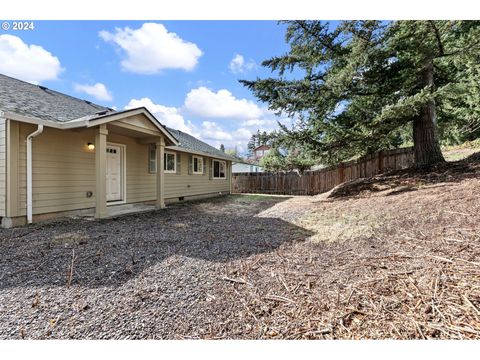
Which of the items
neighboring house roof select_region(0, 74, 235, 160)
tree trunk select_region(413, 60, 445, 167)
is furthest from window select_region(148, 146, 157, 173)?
tree trunk select_region(413, 60, 445, 167)

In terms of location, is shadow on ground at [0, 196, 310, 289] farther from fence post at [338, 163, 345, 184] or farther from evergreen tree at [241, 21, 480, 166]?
fence post at [338, 163, 345, 184]

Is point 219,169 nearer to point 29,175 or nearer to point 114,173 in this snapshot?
point 114,173

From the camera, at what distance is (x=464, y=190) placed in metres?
5.05

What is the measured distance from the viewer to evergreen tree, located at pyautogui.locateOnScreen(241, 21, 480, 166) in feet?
22.8

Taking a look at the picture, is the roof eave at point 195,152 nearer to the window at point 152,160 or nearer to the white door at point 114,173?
the window at point 152,160

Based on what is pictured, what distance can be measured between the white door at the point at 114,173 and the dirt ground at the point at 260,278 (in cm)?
299

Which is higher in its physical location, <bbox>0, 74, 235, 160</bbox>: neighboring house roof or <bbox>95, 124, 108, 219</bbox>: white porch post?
<bbox>0, 74, 235, 160</bbox>: neighboring house roof

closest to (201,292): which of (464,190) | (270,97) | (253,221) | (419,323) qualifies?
(419,323)

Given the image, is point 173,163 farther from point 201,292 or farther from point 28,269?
point 201,292

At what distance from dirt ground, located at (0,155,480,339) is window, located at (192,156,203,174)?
741cm

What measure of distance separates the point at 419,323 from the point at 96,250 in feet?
13.4

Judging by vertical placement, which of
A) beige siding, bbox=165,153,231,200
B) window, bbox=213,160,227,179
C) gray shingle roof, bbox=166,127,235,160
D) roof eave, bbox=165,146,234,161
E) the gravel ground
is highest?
gray shingle roof, bbox=166,127,235,160

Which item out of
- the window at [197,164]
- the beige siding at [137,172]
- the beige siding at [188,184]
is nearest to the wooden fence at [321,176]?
the beige siding at [188,184]

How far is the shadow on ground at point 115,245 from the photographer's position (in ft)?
9.89
